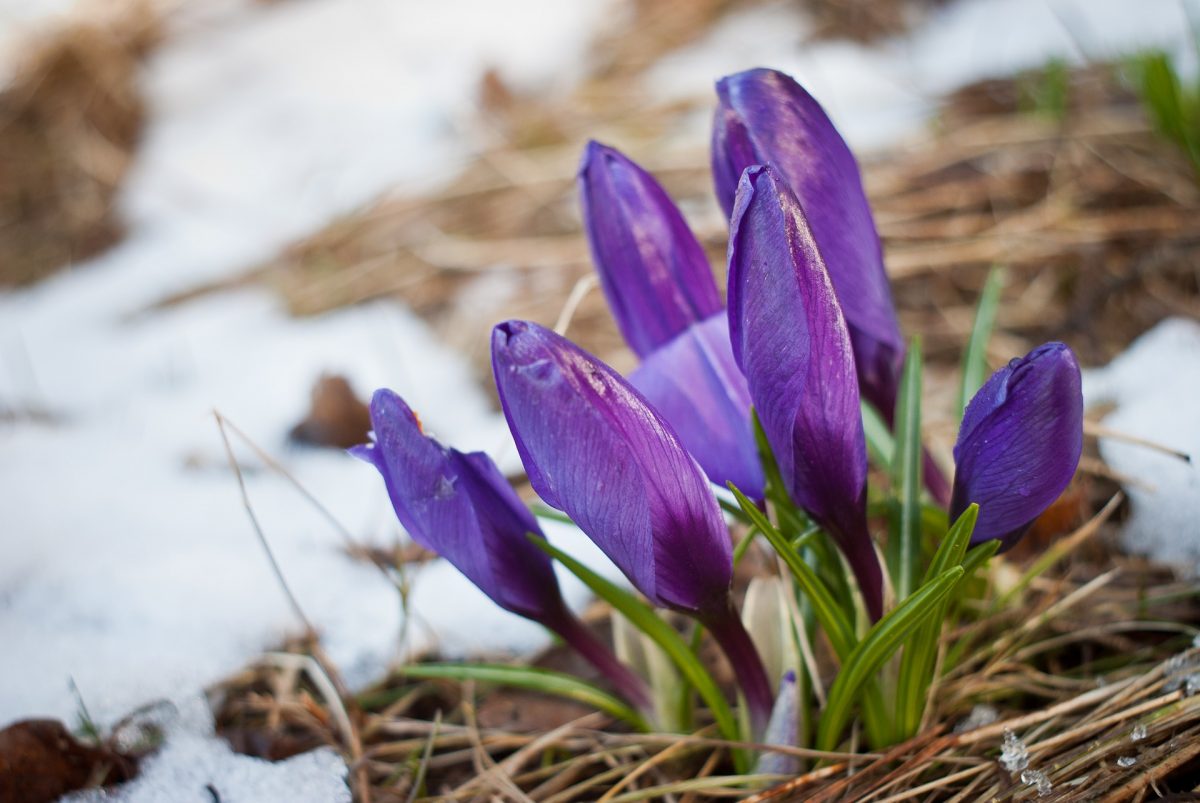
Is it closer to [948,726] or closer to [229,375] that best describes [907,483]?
[948,726]

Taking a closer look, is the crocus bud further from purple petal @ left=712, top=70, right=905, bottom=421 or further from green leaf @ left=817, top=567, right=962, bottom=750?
purple petal @ left=712, top=70, right=905, bottom=421

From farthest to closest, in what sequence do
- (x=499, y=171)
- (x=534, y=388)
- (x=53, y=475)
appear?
(x=499, y=171) → (x=53, y=475) → (x=534, y=388)

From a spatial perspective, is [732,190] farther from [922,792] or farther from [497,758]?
[497,758]

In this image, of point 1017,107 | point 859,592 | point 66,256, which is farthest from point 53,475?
point 1017,107

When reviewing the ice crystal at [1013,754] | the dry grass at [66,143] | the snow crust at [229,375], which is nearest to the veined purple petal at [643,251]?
the snow crust at [229,375]

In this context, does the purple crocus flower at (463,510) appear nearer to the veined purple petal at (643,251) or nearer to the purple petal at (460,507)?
the purple petal at (460,507)

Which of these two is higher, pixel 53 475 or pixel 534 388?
pixel 534 388
